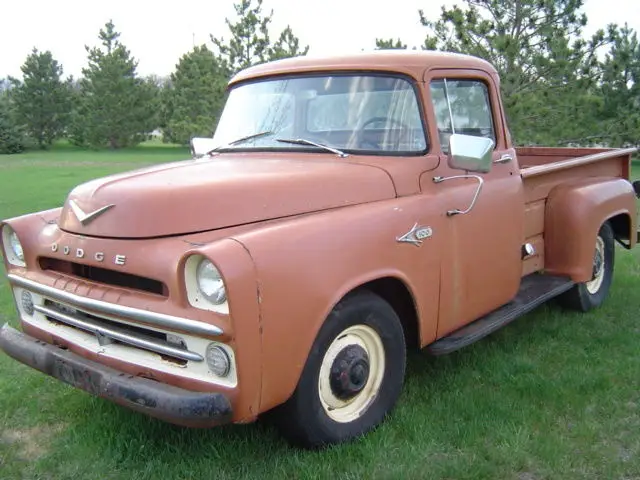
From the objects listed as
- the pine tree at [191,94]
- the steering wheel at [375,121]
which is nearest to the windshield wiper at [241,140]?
the steering wheel at [375,121]

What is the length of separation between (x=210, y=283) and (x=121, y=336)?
548 mm

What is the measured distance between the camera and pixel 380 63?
3.51 metres

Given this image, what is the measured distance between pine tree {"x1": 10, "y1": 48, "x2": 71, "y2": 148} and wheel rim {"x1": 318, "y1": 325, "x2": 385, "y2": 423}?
1870 inches

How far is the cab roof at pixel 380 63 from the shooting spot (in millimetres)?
3494

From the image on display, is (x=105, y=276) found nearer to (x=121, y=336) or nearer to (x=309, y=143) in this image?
(x=121, y=336)

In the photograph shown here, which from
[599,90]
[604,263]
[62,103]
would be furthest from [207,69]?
[604,263]

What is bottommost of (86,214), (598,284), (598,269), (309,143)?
(598,284)

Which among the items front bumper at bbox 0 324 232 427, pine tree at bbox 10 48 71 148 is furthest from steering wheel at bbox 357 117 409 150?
pine tree at bbox 10 48 71 148

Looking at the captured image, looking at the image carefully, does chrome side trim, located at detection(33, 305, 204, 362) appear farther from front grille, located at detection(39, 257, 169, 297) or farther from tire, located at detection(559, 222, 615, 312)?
tire, located at detection(559, 222, 615, 312)

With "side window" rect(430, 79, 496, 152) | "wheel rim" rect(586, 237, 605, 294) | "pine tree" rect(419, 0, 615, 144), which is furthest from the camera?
"pine tree" rect(419, 0, 615, 144)

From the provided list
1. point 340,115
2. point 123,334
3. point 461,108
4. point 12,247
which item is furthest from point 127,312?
point 461,108

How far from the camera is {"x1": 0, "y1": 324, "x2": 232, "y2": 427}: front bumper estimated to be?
240 cm

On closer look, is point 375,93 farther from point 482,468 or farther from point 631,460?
point 631,460

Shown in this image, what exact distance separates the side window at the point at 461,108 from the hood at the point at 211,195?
0.60 meters
